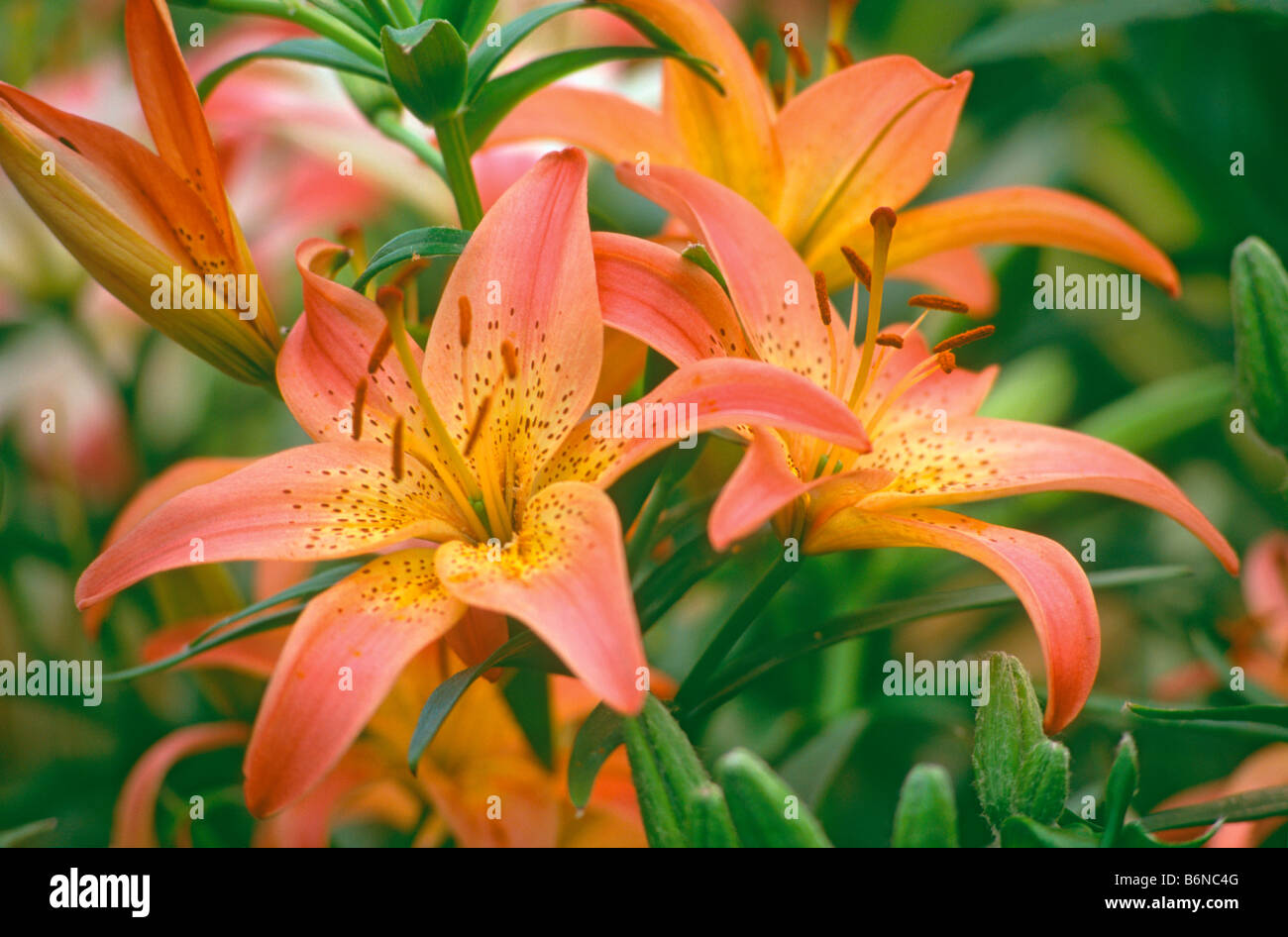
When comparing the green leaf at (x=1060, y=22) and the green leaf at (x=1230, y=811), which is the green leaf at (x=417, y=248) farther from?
the green leaf at (x=1060, y=22)

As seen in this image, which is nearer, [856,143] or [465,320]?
[465,320]

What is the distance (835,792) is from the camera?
3.10 ft

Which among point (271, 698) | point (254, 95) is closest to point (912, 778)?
point (271, 698)

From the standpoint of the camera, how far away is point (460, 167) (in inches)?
24.0

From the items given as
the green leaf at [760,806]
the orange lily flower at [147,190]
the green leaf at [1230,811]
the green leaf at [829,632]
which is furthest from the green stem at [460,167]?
the green leaf at [1230,811]

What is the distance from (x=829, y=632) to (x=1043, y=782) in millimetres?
144

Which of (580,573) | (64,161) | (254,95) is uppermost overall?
(254,95)

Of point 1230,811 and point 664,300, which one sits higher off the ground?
point 664,300

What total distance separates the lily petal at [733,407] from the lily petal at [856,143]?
25 centimetres

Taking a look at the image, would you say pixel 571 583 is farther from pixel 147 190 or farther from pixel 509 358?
pixel 147 190

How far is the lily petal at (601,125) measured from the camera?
2.37 feet

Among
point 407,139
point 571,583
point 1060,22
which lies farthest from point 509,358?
point 1060,22
